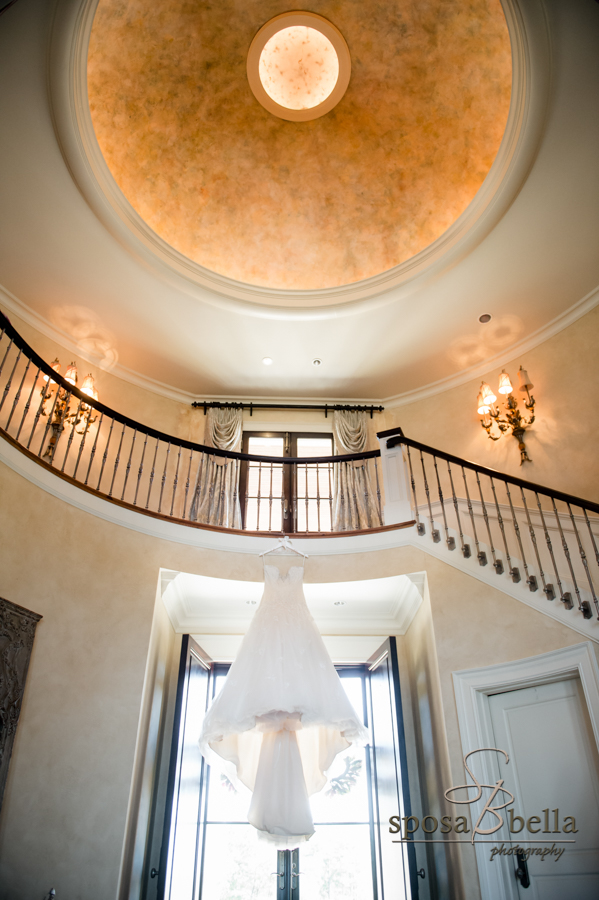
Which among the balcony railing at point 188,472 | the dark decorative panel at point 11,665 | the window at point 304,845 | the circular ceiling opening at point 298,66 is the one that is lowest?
the window at point 304,845

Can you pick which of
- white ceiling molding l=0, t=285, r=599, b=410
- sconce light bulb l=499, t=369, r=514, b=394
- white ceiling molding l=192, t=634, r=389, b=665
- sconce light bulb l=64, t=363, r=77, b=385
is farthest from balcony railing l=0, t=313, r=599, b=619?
white ceiling molding l=192, t=634, r=389, b=665

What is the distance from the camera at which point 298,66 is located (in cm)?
605

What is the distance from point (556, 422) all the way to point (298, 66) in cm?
484

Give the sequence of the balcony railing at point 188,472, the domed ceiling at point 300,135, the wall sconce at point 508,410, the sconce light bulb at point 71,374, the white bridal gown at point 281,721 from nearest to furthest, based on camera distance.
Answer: the white bridal gown at point 281,721 < the domed ceiling at point 300,135 < the balcony railing at point 188,472 < the sconce light bulb at point 71,374 < the wall sconce at point 508,410

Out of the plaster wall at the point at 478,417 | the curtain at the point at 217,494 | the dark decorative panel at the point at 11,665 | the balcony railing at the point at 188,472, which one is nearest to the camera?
the dark decorative panel at the point at 11,665

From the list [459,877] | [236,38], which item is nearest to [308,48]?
[236,38]

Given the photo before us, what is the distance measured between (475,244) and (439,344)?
5.27 feet

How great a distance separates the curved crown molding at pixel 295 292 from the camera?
4.43 m

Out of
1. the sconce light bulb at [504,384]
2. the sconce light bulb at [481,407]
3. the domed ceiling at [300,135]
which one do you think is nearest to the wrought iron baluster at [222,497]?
the domed ceiling at [300,135]

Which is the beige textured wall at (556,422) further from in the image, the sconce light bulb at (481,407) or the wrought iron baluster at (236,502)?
the wrought iron baluster at (236,502)

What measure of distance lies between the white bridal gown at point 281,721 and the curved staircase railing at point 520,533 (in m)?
Result: 1.84

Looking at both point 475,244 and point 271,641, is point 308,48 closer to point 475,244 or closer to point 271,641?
point 475,244

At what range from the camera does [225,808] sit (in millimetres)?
5926

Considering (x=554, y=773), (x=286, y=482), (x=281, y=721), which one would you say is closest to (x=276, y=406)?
(x=286, y=482)
